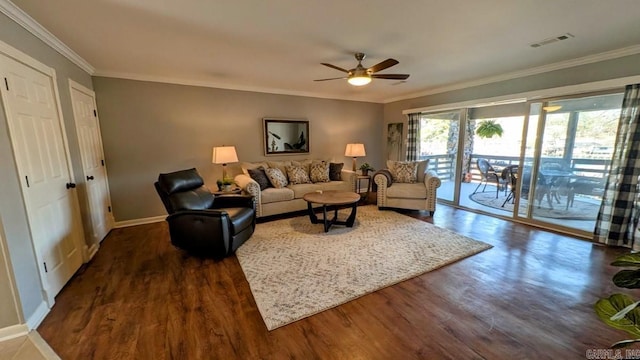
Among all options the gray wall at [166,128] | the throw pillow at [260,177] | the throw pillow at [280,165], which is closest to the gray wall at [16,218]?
the gray wall at [166,128]

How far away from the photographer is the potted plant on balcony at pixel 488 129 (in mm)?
5883

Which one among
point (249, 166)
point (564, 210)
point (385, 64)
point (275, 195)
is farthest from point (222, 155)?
point (564, 210)

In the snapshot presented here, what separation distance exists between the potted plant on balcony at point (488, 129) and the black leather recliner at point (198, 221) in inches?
222

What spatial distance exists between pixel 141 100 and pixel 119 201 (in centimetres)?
161

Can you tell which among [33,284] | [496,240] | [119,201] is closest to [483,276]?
[496,240]

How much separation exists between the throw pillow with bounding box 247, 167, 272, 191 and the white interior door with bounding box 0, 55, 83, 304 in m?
2.28

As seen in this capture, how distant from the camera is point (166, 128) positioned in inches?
167

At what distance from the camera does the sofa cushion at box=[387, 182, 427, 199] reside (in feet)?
15.0

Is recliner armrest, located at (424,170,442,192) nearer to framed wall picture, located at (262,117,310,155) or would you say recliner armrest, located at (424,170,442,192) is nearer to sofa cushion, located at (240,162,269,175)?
framed wall picture, located at (262,117,310,155)

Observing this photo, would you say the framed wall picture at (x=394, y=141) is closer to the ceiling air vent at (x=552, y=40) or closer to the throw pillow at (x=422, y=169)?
the throw pillow at (x=422, y=169)

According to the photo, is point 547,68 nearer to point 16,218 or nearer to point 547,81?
point 547,81

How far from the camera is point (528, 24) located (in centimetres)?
238

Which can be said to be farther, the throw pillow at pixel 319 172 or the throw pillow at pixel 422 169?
the throw pillow at pixel 319 172

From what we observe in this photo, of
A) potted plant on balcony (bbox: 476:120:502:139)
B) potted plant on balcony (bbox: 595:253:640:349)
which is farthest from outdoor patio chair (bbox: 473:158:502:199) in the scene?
potted plant on balcony (bbox: 595:253:640:349)
